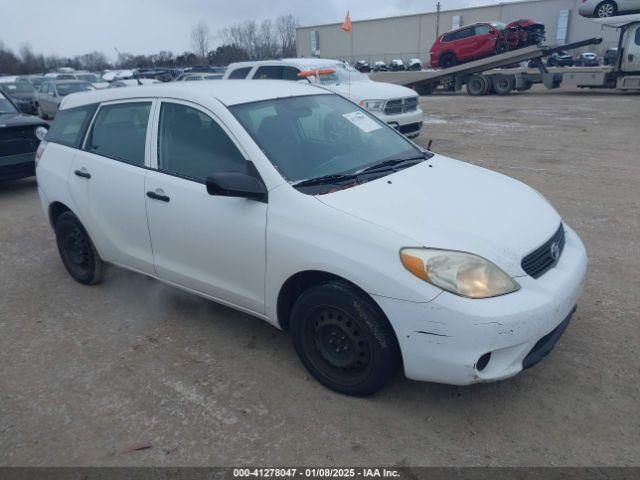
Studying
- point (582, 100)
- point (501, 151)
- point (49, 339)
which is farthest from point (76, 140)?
point (582, 100)

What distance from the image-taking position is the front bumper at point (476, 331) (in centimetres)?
256

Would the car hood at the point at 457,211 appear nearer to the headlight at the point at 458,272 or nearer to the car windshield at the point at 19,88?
the headlight at the point at 458,272

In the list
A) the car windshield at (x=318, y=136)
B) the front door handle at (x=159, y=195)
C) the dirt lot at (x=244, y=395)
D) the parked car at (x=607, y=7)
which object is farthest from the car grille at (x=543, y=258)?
the parked car at (x=607, y=7)

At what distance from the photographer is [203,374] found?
341cm

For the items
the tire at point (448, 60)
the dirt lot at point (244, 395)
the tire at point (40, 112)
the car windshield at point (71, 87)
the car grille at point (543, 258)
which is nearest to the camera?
the dirt lot at point (244, 395)

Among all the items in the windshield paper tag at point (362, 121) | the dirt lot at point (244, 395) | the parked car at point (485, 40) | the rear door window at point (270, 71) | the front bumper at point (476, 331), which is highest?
the parked car at point (485, 40)

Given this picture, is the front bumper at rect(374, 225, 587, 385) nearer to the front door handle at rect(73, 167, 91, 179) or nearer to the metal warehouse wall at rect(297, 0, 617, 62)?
the front door handle at rect(73, 167, 91, 179)

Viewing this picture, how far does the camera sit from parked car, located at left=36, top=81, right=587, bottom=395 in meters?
2.65

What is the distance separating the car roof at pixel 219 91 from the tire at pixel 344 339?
1.55 meters

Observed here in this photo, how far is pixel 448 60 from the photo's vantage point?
89.6 feet

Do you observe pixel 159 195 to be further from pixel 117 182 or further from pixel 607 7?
pixel 607 7

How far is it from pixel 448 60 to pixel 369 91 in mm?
18902

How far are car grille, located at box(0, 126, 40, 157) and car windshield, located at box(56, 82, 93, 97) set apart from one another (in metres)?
11.7

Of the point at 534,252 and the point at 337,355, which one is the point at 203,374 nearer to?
the point at 337,355
